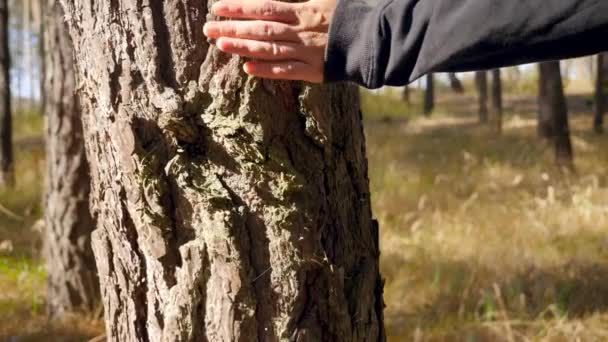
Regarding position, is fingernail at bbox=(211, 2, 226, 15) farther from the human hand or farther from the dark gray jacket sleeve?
the dark gray jacket sleeve

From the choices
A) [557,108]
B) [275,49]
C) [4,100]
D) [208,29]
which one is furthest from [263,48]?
[4,100]

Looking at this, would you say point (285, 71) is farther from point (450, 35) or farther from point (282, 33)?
point (450, 35)

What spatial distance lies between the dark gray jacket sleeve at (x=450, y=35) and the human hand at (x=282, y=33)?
0.13 ft

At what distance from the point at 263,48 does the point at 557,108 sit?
6079 millimetres

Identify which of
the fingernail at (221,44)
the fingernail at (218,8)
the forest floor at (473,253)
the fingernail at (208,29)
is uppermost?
the fingernail at (218,8)

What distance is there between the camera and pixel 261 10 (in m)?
1.24

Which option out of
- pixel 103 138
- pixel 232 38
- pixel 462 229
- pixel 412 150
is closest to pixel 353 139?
pixel 232 38

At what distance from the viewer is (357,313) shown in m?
1.52

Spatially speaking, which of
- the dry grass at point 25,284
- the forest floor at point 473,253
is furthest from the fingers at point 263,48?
the dry grass at point 25,284

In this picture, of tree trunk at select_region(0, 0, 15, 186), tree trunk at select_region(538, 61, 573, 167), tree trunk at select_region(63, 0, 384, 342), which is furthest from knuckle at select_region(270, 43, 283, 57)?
tree trunk at select_region(0, 0, 15, 186)

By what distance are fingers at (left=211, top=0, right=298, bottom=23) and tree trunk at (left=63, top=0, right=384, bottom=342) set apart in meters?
0.11

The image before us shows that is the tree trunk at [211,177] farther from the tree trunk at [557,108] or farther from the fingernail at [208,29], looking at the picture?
the tree trunk at [557,108]

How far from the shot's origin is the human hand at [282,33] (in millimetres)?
1239

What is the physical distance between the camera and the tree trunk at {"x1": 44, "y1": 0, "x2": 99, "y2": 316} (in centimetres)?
341
